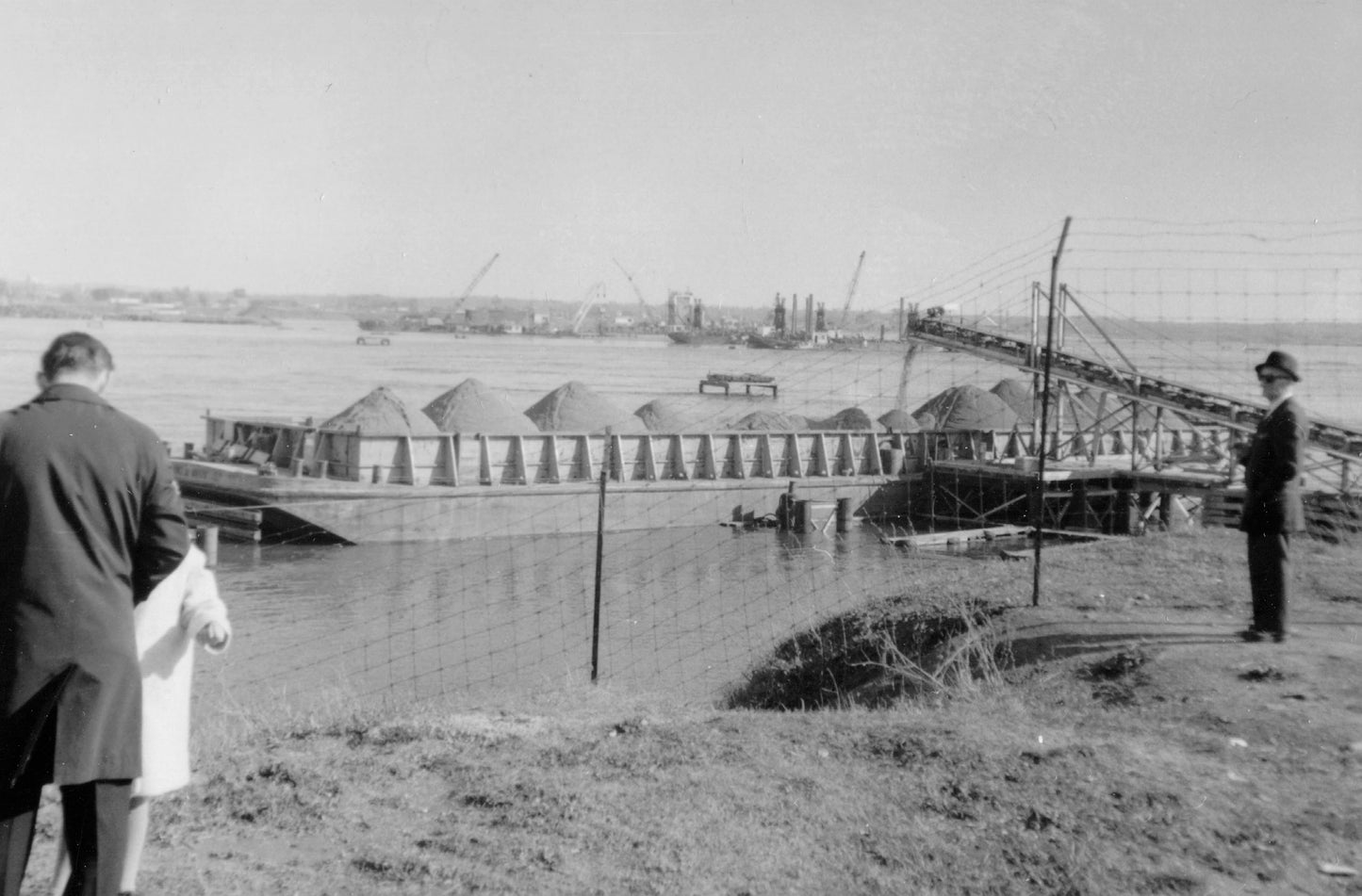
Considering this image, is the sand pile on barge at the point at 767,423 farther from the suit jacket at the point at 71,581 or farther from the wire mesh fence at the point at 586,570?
the suit jacket at the point at 71,581

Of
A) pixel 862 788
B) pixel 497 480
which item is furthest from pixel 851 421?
pixel 862 788

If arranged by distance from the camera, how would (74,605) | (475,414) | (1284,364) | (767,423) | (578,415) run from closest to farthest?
(74,605) → (1284,364) → (475,414) → (578,415) → (767,423)

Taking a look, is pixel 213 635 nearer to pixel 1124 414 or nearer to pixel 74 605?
pixel 74 605

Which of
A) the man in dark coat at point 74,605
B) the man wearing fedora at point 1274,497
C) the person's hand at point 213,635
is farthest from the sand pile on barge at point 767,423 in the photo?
the man in dark coat at point 74,605

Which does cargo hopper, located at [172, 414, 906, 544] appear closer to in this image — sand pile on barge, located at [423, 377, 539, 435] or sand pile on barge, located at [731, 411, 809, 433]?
sand pile on barge, located at [731, 411, 809, 433]

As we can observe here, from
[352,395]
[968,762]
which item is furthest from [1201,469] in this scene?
[352,395]

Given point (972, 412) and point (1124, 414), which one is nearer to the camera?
point (972, 412)

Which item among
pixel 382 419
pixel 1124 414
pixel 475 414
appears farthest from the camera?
pixel 1124 414

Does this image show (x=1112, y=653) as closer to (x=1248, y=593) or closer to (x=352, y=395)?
(x=1248, y=593)
